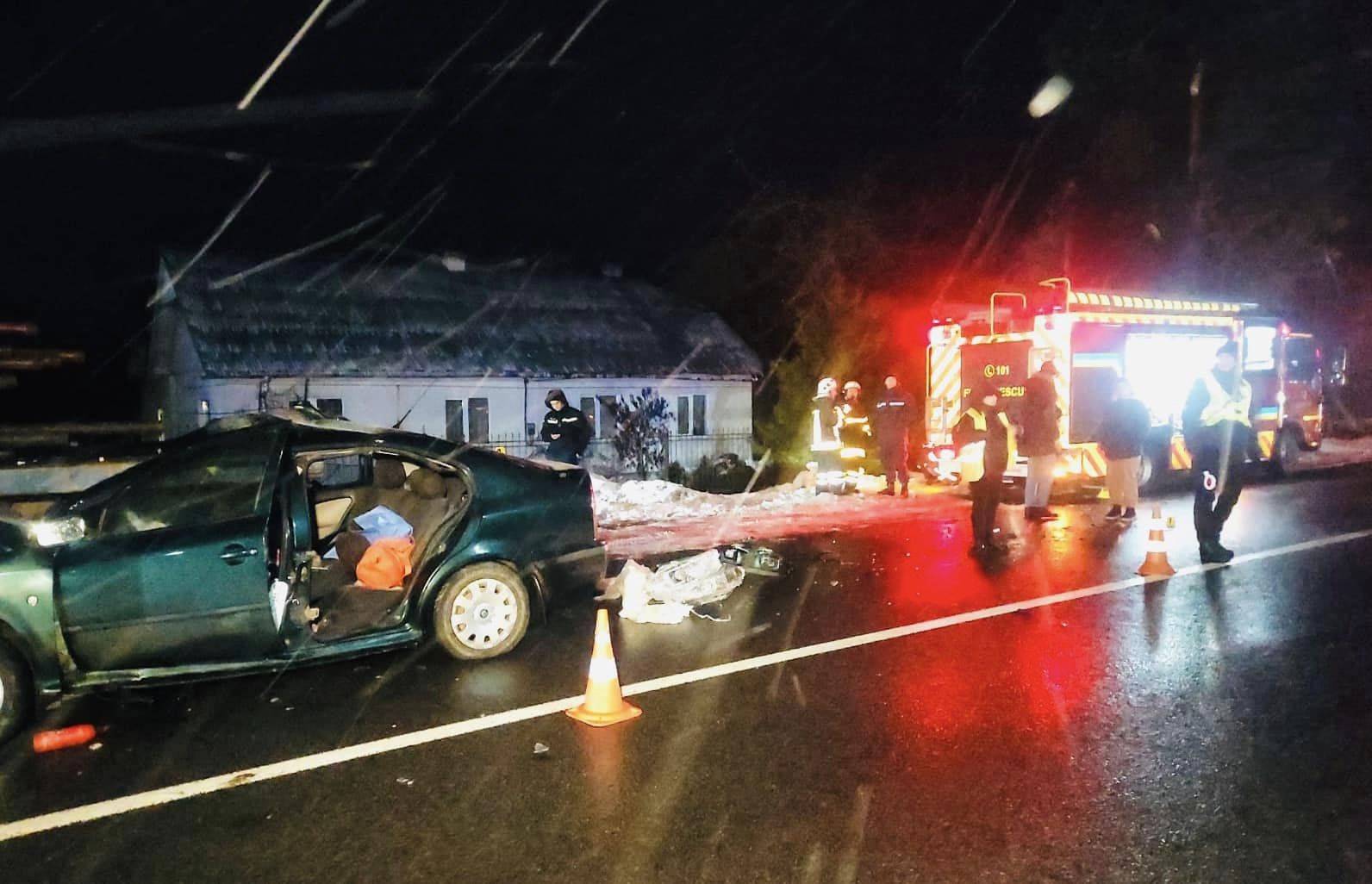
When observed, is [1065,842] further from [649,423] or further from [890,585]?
[649,423]

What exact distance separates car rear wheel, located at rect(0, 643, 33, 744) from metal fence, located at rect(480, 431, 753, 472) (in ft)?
47.1

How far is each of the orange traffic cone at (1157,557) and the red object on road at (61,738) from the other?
7.58 metres

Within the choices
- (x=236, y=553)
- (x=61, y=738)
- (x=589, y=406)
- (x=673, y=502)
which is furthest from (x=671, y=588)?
(x=589, y=406)

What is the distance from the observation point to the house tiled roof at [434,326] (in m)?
18.4

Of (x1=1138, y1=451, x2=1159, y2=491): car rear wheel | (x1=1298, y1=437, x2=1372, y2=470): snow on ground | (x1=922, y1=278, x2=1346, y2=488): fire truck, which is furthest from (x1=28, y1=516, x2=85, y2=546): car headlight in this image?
(x1=1298, y1=437, x2=1372, y2=470): snow on ground

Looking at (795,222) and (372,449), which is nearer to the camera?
(372,449)

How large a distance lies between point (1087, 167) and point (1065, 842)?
2307 cm

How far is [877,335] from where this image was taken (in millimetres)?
21328

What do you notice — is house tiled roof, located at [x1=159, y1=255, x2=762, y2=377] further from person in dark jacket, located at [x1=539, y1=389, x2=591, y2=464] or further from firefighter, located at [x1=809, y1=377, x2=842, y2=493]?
person in dark jacket, located at [x1=539, y1=389, x2=591, y2=464]

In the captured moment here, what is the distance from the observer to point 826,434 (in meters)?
14.0

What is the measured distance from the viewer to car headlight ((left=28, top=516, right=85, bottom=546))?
5.19 m

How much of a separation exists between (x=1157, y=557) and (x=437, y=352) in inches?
567

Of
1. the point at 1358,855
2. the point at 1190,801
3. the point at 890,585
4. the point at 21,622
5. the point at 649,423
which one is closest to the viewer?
the point at 1358,855

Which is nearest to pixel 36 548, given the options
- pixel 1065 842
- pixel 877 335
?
pixel 1065 842
